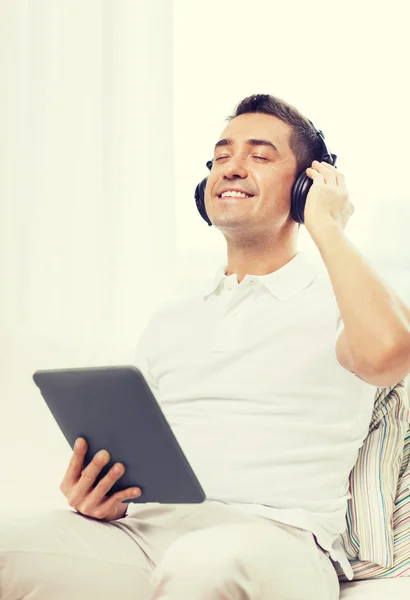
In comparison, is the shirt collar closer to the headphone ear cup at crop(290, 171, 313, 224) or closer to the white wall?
the headphone ear cup at crop(290, 171, 313, 224)

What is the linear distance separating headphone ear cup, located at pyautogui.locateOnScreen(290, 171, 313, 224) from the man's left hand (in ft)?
0.10

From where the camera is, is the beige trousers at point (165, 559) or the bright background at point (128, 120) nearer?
the beige trousers at point (165, 559)

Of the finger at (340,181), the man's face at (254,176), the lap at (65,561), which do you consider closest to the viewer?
the lap at (65,561)

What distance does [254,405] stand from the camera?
1.36m

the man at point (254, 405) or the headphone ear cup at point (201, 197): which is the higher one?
the headphone ear cup at point (201, 197)

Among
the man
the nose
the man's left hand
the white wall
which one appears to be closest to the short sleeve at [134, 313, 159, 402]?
the man

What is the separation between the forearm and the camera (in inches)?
45.2

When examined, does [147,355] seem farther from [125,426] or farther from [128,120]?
[128,120]

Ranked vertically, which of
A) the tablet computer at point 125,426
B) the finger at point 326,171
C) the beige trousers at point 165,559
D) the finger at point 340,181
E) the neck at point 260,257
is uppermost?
the finger at point 326,171

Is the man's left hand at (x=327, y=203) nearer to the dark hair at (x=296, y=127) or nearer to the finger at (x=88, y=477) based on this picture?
the dark hair at (x=296, y=127)

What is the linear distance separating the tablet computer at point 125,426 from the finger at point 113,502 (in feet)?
0.04

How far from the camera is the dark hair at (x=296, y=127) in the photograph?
64.4 inches

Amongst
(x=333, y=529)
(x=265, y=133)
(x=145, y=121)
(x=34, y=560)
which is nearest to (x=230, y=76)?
(x=145, y=121)

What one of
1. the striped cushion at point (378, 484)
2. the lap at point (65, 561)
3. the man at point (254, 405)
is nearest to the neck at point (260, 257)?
the man at point (254, 405)
